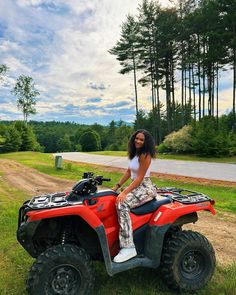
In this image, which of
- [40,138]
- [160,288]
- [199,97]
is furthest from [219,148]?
[40,138]

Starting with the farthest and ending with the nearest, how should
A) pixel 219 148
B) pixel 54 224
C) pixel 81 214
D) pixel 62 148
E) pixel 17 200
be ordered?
1. pixel 62 148
2. pixel 219 148
3. pixel 17 200
4. pixel 54 224
5. pixel 81 214

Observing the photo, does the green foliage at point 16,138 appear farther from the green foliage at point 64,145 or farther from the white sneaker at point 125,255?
the green foliage at point 64,145

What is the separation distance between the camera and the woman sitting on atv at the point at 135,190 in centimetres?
349

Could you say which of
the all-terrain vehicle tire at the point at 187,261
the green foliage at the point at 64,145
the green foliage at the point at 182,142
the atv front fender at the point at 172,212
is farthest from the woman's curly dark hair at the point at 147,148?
the green foliage at the point at 64,145

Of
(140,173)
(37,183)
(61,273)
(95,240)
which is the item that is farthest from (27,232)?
(37,183)

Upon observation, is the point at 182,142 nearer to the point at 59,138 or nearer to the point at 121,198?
the point at 121,198

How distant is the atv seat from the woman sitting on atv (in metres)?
0.05

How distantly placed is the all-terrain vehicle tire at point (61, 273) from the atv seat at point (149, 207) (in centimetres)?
79

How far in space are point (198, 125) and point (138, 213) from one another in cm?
2367

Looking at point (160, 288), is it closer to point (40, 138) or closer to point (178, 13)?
point (178, 13)

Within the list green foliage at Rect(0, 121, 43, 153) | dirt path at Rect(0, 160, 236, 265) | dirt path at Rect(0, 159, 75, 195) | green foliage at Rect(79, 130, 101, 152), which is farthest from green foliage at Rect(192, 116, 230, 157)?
green foliage at Rect(79, 130, 101, 152)

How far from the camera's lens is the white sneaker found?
11.2ft

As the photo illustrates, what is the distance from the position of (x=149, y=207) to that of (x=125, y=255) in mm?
646

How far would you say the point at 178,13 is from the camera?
30750mm
